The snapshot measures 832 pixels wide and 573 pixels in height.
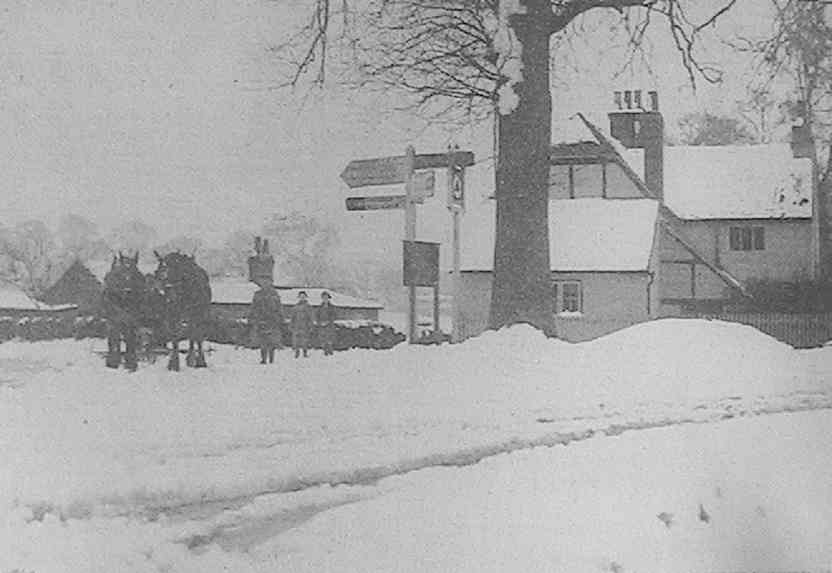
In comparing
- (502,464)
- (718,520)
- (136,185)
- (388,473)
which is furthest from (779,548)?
(136,185)

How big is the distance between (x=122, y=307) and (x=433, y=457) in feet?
2.17

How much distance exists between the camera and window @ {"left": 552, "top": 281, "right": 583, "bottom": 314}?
242 cm

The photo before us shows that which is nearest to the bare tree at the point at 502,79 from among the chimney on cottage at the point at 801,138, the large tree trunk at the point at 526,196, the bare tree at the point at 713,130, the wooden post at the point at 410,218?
the large tree trunk at the point at 526,196

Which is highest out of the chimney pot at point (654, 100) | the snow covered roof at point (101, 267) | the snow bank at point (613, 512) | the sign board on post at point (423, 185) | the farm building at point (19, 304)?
the chimney pot at point (654, 100)

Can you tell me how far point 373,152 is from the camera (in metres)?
2.29

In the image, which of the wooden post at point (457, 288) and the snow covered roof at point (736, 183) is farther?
the snow covered roof at point (736, 183)

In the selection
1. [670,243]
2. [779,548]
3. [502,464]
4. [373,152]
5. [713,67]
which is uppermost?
[713,67]

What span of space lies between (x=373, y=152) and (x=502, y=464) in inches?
26.0

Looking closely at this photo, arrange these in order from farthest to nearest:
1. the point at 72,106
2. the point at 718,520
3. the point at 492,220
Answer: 1. the point at 718,520
2. the point at 492,220
3. the point at 72,106

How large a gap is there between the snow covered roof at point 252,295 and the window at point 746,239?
801 mm

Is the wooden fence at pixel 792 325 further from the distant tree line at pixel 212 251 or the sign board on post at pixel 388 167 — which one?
the distant tree line at pixel 212 251

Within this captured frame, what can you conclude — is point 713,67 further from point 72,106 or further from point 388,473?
point 72,106

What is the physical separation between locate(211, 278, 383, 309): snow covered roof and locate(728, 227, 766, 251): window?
0.80 metres

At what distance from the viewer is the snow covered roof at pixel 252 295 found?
7.02 feet
